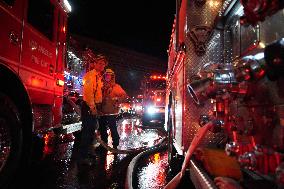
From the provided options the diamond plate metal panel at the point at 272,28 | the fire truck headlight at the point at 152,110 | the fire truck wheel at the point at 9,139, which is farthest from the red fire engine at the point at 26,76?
the fire truck headlight at the point at 152,110

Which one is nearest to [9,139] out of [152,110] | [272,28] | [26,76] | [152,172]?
[26,76]

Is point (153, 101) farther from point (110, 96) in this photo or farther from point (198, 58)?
point (198, 58)

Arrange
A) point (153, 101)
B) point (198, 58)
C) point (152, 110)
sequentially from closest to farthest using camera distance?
point (198, 58) < point (152, 110) < point (153, 101)

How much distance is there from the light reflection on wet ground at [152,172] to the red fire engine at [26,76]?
172 centimetres

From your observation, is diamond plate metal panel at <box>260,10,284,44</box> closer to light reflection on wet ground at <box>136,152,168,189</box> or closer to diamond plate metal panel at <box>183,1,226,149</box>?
diamond plate metal panel at <box>183,1,226,149</box>

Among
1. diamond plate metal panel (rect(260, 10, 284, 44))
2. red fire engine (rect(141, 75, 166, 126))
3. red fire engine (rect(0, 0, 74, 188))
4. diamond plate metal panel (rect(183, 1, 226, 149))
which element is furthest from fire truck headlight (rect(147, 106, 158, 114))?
diamond plate metal panel (rect(260, 10, 284, 44))

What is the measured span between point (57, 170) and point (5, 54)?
2.16m

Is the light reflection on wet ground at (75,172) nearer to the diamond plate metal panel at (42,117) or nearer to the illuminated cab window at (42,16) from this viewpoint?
the diamond plate metal panel at (42,117)

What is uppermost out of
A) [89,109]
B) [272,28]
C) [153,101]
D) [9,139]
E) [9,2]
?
[9,2]

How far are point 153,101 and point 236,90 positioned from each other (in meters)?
14.6

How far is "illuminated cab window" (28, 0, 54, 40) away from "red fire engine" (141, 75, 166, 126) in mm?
10931

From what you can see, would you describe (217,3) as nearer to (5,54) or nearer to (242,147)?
(242,147)

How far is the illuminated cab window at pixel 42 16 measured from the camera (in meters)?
4.48

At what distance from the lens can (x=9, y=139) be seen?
3.65 meters
